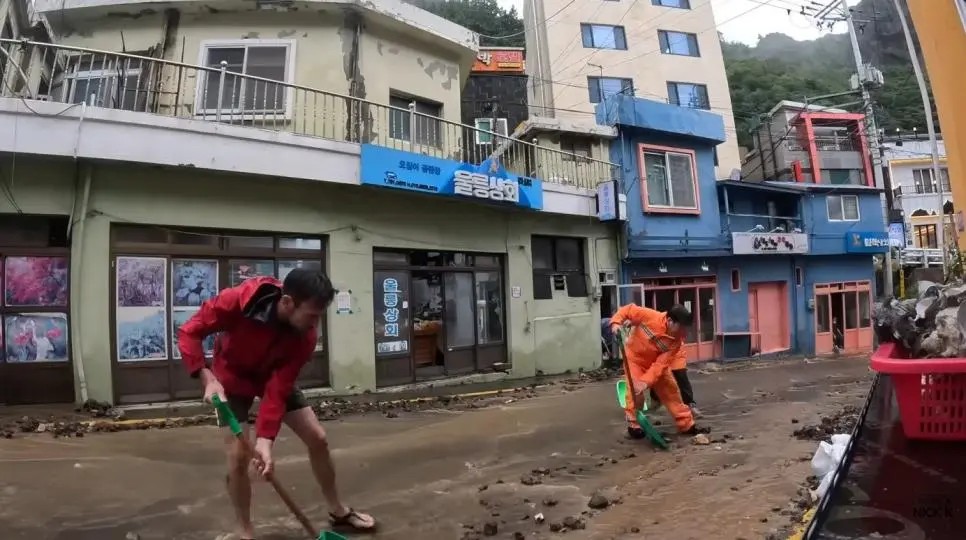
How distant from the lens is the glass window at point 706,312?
16562 millimetres

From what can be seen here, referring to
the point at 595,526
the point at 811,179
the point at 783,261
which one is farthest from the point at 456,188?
the point at 811,179

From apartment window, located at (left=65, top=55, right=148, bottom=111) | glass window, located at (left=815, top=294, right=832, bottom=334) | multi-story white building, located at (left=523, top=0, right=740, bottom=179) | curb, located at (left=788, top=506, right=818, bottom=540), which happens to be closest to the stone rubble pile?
curb, located at (left=788, top=506, right=818, bottom=540)

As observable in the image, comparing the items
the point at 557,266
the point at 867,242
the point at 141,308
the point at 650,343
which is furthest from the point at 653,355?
the point at 867,242

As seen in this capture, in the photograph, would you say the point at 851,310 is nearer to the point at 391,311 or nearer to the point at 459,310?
the point at 459,310

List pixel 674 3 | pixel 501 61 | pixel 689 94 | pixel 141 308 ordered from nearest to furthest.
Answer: pixel 141 308, pixel 689 94, pixel 501 61, pixel 674 3

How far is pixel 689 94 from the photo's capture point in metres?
24.4

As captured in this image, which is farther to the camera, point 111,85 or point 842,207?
point 842,207

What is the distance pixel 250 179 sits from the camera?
8.48m

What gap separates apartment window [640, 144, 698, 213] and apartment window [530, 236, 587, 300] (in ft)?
8.96

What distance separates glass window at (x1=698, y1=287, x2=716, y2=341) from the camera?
16562 millimetres

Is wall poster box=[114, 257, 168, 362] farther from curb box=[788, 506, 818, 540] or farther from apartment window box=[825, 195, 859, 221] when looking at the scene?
apartment window box=[825, 195, 859, 221]

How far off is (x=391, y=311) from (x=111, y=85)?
519 cm

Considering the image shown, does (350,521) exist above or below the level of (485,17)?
below

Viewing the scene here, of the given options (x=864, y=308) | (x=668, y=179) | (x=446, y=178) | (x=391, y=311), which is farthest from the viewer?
(x=864, y=308)
